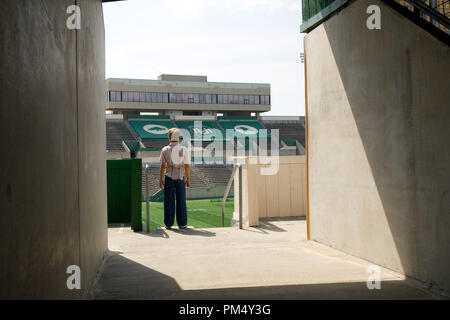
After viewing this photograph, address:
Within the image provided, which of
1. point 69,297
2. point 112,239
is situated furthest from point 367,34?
point 112,239

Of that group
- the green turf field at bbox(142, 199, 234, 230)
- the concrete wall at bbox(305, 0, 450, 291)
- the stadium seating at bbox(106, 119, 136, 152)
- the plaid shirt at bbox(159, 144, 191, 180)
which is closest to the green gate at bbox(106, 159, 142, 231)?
the plaid shirt at bbox(159, 144, 191, 180)

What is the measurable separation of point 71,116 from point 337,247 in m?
3.83

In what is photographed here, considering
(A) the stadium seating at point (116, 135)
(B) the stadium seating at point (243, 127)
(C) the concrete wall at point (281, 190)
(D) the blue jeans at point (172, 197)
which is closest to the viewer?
(D) the blue jeans at point (172, 197)

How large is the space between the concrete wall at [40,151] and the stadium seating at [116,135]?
36633 millimetres

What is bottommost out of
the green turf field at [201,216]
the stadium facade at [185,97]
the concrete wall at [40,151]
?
the green turf field at [201,216]

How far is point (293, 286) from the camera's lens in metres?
3.63

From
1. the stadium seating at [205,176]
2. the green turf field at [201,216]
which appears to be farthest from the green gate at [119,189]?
the stadium seating at [205,176]

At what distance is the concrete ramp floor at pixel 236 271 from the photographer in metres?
3.42

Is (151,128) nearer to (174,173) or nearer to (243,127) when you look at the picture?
(243,127)

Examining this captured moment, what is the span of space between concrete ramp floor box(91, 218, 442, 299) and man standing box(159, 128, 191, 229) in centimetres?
85

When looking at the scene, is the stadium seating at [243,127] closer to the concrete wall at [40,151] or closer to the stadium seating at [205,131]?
the stadium seating at [205,131]

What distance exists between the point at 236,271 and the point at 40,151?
2860 mm

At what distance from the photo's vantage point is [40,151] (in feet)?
6.07
